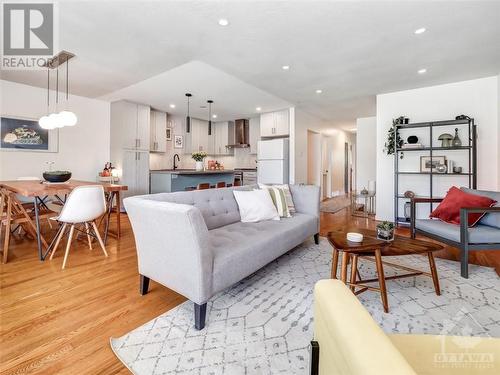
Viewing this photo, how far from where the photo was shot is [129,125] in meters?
5.42

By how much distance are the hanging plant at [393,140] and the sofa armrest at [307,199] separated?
2250mm

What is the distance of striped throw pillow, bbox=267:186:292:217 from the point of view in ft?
9.49

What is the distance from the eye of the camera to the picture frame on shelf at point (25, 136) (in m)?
4.23

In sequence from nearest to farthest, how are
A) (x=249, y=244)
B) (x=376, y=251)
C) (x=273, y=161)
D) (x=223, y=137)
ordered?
1. (x=376, y=251)
2. (x=249, y=244)
3. (x=273, y=161)
4. (x=223, y=137)

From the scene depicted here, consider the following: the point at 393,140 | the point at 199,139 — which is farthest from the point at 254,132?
the point at 393,140

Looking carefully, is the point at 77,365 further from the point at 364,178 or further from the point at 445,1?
the point at 364,178

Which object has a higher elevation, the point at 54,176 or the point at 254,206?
the point at 54,176

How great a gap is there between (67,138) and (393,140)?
632 centimetres

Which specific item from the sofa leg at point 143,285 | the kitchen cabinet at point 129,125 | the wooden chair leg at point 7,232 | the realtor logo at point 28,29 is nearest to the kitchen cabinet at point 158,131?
the kitchen cabinet at point 129,125

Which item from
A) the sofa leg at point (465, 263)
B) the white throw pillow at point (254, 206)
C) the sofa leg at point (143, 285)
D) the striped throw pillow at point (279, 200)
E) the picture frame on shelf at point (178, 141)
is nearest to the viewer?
the sofa leg at point (143, 285)

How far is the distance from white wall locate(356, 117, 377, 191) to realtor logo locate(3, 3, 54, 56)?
6.63 m

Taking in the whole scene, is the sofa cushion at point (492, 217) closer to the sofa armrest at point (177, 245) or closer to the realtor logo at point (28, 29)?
the sofa armrest at point (177, 245)

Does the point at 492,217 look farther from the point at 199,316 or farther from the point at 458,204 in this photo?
the point at 199,316

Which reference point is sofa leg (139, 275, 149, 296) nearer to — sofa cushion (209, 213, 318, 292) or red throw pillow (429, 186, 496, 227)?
sofa cushion (209, 213, 318, 292)
